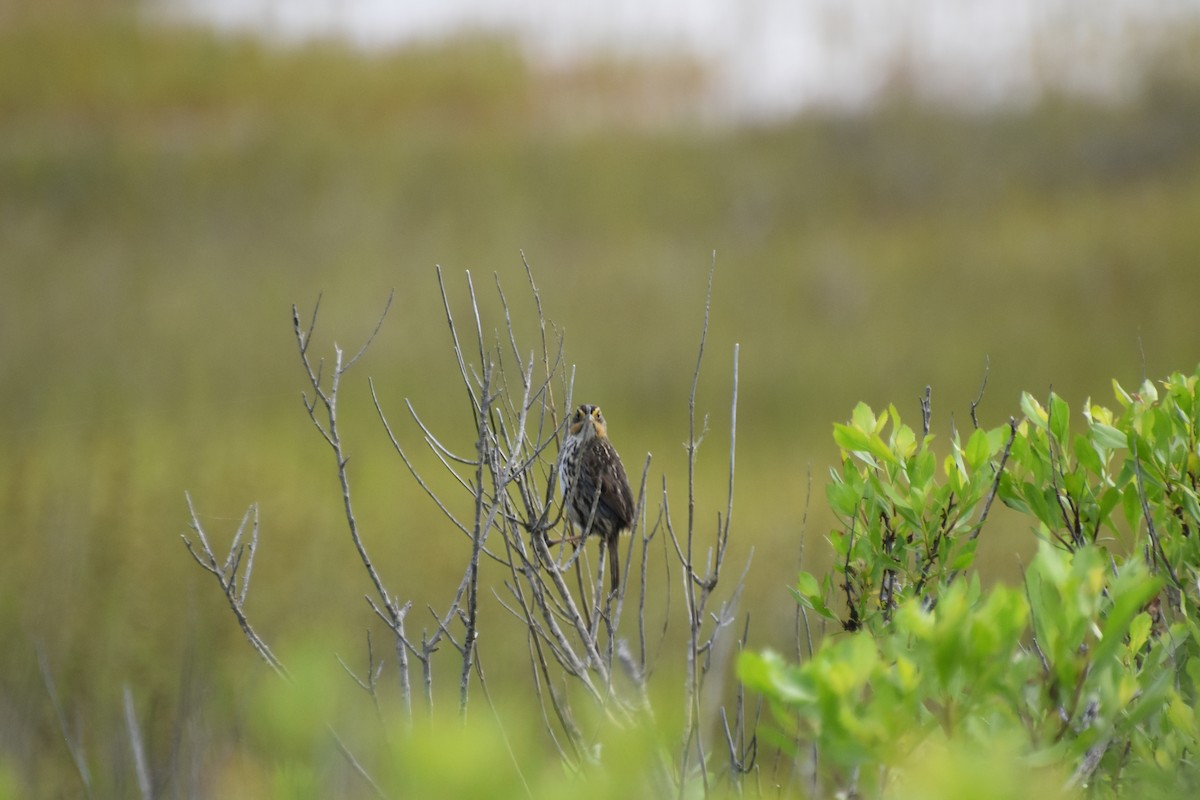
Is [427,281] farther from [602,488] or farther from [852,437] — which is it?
[852,437]

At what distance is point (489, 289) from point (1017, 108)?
866 centimetres

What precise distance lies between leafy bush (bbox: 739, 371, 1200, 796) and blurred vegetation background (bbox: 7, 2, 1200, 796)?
157 inches

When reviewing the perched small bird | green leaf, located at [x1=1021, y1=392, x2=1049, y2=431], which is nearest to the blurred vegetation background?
the perched small bird

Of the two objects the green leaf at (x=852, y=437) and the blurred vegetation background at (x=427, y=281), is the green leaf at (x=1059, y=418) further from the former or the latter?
the blurred vegetation background at (x=427, y=281)

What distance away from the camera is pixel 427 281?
1148 centimetres

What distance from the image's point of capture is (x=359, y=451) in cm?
842

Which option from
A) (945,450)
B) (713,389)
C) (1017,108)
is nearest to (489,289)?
(713,389)

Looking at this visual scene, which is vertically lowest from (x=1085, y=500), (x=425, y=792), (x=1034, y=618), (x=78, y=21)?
(x=1085, y=500)

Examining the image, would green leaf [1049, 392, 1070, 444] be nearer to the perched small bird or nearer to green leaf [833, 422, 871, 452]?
green leaf [833, 422, 871, 452]

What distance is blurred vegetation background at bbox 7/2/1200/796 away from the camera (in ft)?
23.4

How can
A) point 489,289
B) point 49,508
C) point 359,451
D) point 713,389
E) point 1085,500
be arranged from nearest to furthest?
point 1085,500, point 49,508, point 359,451, point 713,389, point 489,289

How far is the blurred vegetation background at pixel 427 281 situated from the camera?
7117 millimetres

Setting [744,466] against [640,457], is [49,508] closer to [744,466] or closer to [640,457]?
[640,457]

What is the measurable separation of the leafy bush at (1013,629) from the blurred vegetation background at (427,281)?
3.99 m
